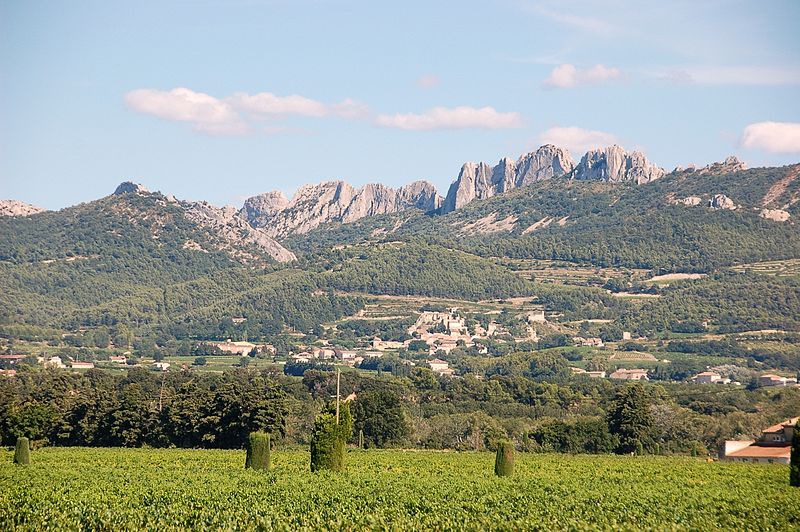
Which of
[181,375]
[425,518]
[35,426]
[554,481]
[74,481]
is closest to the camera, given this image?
[425,518]

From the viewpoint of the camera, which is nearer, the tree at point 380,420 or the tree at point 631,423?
the tree at point 631,423

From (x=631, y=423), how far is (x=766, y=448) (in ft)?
38.8

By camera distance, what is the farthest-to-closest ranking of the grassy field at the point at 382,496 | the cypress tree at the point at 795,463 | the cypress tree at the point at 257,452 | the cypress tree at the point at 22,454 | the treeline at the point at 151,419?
the treeline at the point at 151,419, the cypress tree at the point at 22,454, the cypress tree at the point at 257,452, the cypress tree at the point at 795,463, the grassy field at the point at 382,496

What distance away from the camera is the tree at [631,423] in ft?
322

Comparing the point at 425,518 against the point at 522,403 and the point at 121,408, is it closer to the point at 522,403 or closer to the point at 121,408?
the point at 121,408

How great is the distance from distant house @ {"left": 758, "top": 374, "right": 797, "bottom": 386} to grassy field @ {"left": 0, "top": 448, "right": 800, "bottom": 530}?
124 m

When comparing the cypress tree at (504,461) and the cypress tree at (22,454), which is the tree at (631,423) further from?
the cypress tree at (22,454)

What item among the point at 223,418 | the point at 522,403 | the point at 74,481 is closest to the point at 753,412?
the point at 522,403

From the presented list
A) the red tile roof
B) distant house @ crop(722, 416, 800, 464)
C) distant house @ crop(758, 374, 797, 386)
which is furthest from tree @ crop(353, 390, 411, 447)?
distant house @ crop(758, 374, 797, 386)

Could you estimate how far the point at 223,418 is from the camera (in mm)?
89125

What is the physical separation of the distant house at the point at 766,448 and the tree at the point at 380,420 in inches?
1027

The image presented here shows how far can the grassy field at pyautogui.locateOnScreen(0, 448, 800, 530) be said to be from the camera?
3638 cm

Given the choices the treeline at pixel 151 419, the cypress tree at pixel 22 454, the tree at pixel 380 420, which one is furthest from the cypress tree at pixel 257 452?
the tree at pixel 380 420

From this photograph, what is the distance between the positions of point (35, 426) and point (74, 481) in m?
37.0
